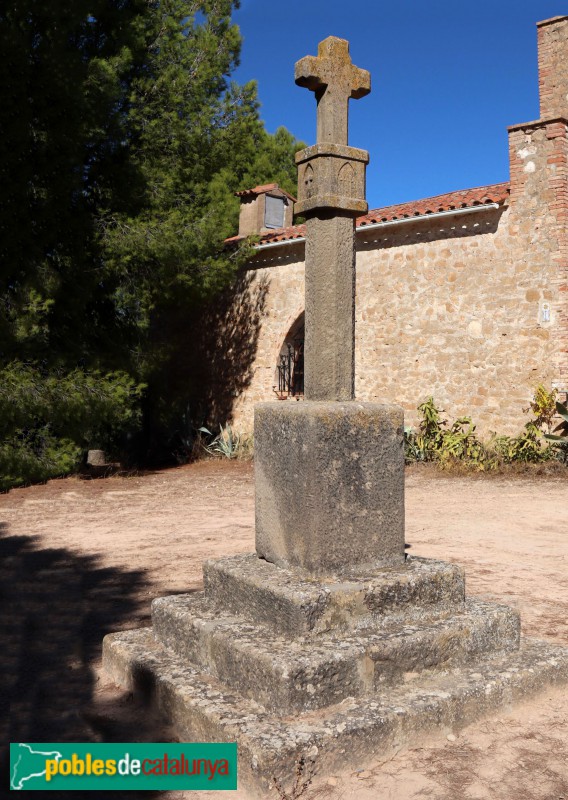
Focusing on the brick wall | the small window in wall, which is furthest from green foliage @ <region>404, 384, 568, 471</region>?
the small window in wall

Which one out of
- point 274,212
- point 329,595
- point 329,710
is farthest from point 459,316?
point 329,710

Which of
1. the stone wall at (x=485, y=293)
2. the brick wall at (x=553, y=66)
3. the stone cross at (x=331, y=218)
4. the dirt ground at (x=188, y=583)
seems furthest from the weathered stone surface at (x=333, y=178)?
the brick wall at (x=553, y=66)

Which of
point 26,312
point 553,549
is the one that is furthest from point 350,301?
point 26,312

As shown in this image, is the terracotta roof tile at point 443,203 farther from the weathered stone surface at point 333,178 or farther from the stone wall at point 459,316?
the weathered stone surface at point 333,178

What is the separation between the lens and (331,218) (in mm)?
3383

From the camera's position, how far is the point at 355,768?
8.21ft

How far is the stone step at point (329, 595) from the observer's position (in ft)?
9.46

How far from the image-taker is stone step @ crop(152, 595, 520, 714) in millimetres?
2635

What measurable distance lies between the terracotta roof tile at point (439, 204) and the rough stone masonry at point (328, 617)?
7.54 meters

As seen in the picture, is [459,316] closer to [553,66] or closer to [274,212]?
[553,66]

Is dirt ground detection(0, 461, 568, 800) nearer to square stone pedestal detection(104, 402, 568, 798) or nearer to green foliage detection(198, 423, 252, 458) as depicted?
square stone pedestal detection(104, 402, 568, 798)

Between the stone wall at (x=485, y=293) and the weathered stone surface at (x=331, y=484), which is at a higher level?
the stone wall at (x=485, y=293)

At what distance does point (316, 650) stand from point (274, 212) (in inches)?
523

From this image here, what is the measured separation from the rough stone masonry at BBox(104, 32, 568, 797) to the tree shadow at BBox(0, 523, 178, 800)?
186mm
